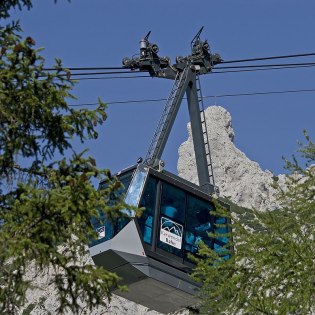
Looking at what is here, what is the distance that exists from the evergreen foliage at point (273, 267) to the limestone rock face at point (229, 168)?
86.1 metres

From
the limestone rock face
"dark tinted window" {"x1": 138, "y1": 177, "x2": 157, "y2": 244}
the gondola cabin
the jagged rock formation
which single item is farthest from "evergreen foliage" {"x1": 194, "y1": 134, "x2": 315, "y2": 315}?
the limestone rock face

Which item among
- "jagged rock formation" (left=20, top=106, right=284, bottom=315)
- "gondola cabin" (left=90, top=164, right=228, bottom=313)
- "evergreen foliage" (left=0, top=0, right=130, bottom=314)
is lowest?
"evergreen foliage" (left=0, top=0, right=130, bottom=314)

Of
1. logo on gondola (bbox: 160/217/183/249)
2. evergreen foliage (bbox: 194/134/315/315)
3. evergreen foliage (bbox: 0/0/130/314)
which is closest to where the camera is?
evergreen foliage (bbox: 0/0/130/314)

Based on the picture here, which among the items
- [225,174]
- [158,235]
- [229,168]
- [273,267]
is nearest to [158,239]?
[158,235]

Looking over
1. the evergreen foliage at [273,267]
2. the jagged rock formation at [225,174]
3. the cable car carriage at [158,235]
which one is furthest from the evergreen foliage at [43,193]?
the jagged rock formation at [225,174]

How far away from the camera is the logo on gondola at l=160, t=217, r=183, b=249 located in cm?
2164

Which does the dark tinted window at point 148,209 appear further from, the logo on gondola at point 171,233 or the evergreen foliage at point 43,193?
the evergreen foliage at point 43,193

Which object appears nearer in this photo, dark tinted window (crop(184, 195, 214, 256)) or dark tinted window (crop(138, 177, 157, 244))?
dark tinted window (crop(138, 177, 157, 244))

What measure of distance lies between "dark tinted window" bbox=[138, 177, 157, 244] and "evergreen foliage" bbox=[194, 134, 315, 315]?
4313mm

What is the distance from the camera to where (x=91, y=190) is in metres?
10.1

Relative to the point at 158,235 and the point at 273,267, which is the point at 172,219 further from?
the point at 273,267

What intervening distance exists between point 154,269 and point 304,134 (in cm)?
490

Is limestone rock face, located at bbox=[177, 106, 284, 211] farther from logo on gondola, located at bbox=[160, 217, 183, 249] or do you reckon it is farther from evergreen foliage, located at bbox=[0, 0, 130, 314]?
evergreen foliage, located at bbox=[0, 0, 130, 314]

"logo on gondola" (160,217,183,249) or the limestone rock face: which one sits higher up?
the limestone rock face
